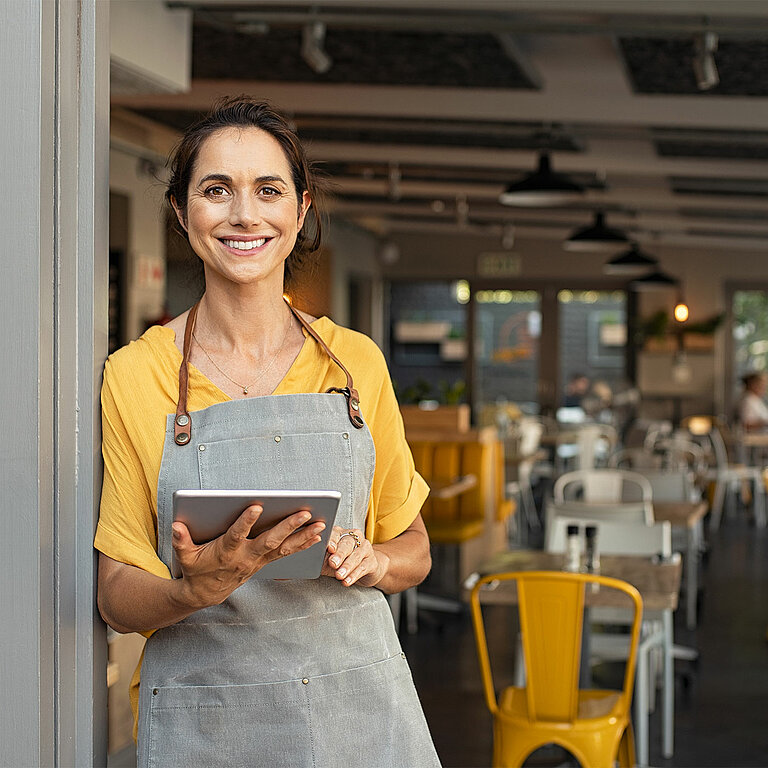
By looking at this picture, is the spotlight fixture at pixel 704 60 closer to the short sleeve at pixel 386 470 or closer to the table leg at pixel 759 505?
the short sleeve at pixel 386 470

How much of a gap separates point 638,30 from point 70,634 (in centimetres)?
403

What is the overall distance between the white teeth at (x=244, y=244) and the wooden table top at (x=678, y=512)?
471cm

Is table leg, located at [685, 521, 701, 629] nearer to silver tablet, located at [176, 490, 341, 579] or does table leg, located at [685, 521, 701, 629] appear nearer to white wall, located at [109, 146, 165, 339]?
white wall, located at [109, 146, 165, 339]

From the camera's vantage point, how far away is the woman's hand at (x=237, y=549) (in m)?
1.46

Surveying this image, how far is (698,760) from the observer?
4543 millimetres

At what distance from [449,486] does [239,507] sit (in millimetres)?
5368

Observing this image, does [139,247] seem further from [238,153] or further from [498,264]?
[498,264]

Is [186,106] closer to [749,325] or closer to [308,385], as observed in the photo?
[308,385]

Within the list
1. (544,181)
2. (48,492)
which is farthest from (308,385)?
(544,181)

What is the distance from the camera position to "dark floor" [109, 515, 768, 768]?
181 inches

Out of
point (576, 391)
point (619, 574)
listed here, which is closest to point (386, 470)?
point (619, 574)

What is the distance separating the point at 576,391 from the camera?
1636cm

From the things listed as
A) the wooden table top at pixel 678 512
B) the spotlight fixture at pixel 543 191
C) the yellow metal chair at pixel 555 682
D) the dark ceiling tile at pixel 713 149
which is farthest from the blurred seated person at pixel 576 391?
the yellow metal chair at pixel 555 682

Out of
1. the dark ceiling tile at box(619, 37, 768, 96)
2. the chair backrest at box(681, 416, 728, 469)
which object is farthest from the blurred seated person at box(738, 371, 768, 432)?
the dark ceiling tile at box(619, 37, 768, 96)
